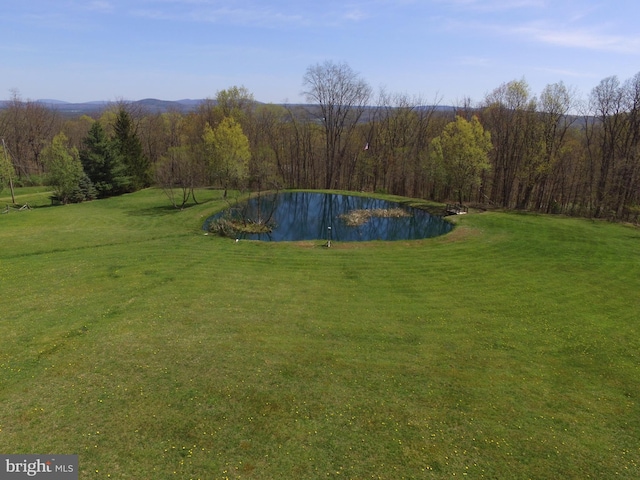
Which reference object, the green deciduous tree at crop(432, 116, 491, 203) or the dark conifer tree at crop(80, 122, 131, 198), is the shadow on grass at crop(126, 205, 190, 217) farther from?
the green deciduous tree at crop(432, 116, 491, 203)

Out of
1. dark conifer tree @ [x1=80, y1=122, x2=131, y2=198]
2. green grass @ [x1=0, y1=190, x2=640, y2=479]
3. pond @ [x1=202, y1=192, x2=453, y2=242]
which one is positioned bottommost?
green grass @ [x1=0, y1=190, x2=640, y2=479]

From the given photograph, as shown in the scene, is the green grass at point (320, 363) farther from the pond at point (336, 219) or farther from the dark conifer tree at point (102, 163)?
the dark conifer tree at point (102, 163)

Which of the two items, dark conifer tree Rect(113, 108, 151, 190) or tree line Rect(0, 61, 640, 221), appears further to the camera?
dark conifer tree Rect(113, 108, 151, 190)

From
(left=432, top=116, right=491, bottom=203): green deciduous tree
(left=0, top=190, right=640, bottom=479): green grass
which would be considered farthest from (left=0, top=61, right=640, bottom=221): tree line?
(left=0, top=190, right=640, bottom=479): green grass

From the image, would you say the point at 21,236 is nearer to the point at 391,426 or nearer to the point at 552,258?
the point at 391,426

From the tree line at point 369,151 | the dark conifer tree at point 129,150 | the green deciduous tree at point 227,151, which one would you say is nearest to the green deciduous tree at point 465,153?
the tree line at point 369,151
